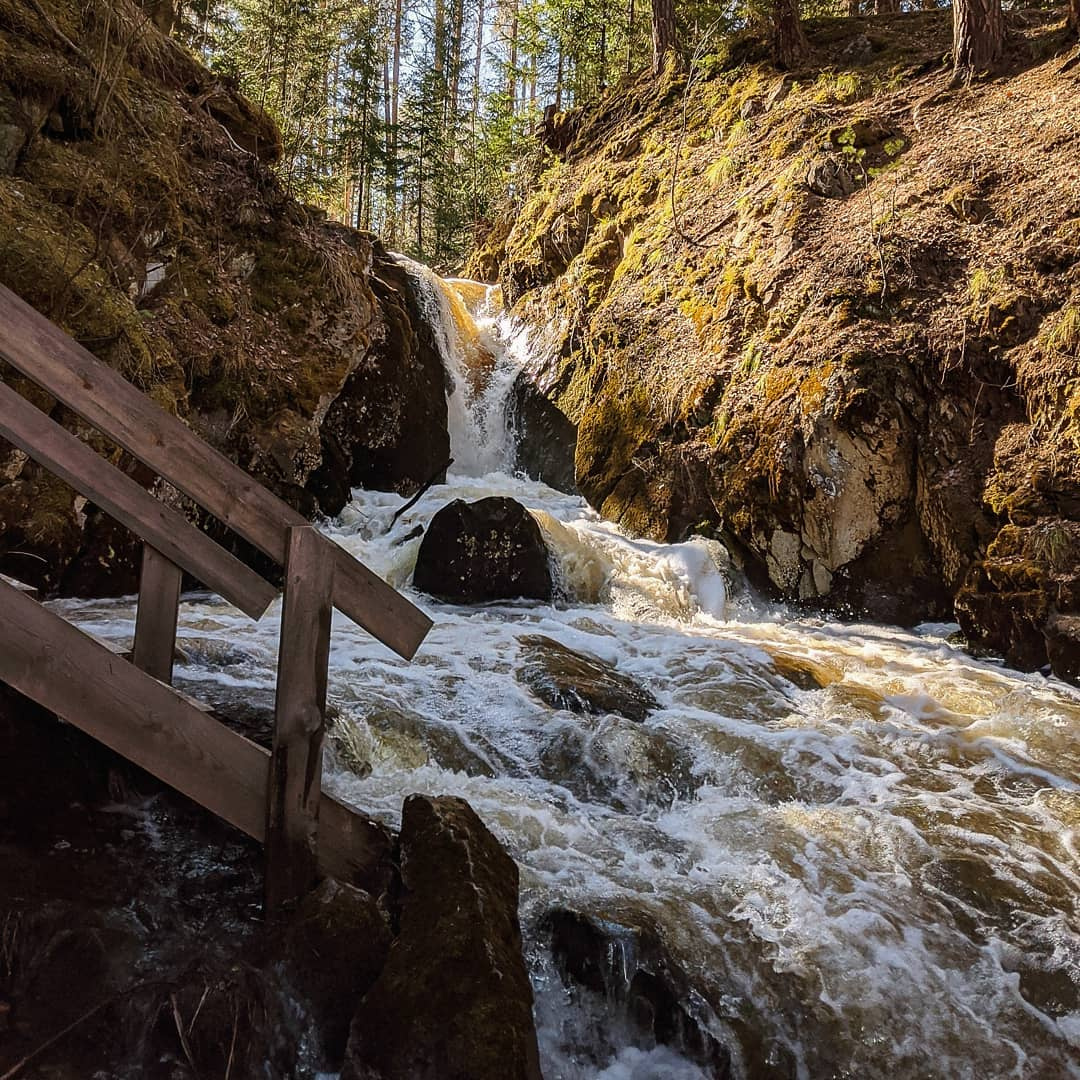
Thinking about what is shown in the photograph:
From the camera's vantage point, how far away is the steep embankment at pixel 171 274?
19.8ft

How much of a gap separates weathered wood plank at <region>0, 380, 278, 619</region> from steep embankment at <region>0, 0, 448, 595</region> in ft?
11.2

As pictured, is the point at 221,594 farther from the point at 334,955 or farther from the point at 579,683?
the point at 579,683

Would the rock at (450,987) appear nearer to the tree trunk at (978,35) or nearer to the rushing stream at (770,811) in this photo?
the rushing stream at (770,811)

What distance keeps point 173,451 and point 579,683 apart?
161 inches

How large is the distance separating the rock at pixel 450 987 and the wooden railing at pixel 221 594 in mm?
381

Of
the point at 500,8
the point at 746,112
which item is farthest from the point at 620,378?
the point at 500,8

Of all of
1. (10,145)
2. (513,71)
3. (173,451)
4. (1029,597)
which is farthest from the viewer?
(513,71)

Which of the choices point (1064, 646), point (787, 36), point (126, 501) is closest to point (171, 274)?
point (126, 501)

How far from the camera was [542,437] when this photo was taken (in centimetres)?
1373

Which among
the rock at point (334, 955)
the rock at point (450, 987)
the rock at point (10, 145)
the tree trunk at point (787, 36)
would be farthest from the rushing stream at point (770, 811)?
the tree trunk at point (787, 36)

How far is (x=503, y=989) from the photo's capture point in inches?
108

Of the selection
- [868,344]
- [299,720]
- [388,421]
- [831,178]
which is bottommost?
[299,720]

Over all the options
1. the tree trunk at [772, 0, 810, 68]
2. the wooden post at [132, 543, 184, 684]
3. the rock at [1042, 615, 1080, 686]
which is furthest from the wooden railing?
the tree trunk at [772, 0, 810, 68]

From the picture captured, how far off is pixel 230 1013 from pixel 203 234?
8.11 metres
